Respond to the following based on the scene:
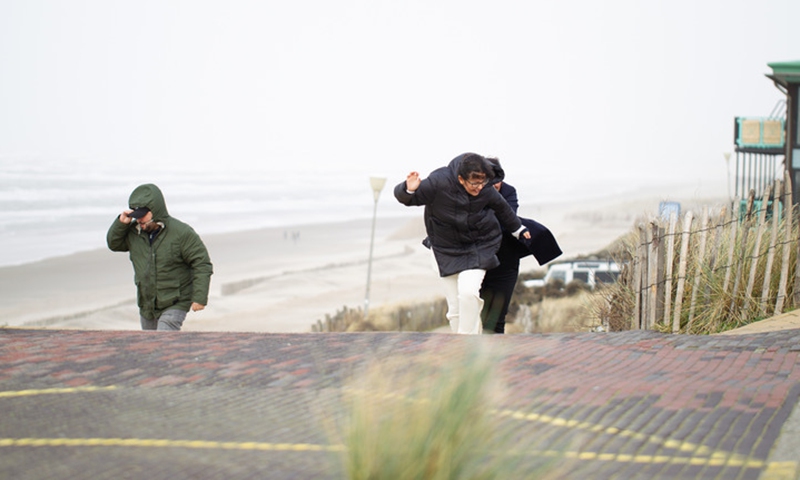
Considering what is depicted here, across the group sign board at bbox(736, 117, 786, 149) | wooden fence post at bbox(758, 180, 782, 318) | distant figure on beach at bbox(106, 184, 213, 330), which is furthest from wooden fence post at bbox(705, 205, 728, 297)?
sign board at bbox(736, 117, 786, 149)

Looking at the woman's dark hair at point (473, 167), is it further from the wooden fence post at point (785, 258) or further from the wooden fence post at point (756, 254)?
the wooden fence post at point (785, 258)

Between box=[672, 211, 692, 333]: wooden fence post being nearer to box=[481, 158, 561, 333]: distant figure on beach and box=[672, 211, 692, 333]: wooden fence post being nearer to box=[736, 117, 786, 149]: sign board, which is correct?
box=[481, 158, 561, 333]: distant figure on beach

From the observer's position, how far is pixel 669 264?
8945 mm

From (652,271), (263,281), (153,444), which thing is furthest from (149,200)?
(263,281)

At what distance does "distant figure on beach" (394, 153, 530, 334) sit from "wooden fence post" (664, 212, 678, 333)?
1.70 metres

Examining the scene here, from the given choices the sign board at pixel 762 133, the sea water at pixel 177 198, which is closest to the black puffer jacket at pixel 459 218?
the sign board at pixel 762 133

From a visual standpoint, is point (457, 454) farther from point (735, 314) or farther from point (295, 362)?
point (735, 314)

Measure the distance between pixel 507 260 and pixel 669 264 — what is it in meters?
1.75

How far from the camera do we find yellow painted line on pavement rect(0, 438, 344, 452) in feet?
15.0

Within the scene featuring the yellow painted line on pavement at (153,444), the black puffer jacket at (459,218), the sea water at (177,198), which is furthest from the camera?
the sea water at (177,198)

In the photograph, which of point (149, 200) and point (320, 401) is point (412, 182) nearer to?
point (149, 200)

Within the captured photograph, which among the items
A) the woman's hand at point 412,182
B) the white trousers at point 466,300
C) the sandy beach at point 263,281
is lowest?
the sandy beach at point 263,281

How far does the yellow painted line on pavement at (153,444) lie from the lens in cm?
458

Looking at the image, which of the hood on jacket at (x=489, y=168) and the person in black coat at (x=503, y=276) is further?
the person in black coat at (x=503, y=276)
